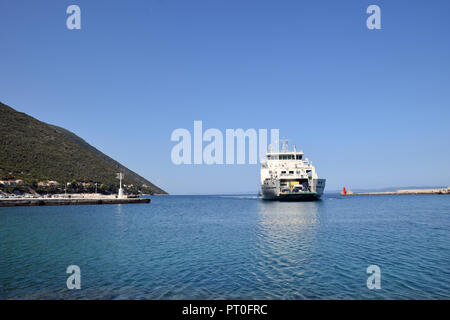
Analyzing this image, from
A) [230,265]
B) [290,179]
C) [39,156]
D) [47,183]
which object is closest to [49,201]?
[47,183]

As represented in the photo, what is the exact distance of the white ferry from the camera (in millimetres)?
65312

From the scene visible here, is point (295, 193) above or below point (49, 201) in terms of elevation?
above

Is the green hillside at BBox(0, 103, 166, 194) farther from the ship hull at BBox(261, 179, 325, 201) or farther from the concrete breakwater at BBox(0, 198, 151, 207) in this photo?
the ship hull at BBox(261, 179, 325, 201)

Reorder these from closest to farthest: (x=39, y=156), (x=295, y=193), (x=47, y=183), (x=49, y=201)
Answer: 1. (x=295, y=193)
2. (x=49, y=201)
3. (x=47, y=183)
4. (x=39, y=156)

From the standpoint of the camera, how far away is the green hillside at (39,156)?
104938mm

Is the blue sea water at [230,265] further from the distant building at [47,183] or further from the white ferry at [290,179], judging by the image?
the distant building at [47,183]

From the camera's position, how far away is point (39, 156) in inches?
4692

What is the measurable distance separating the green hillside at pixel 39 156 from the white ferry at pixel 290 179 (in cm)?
8304

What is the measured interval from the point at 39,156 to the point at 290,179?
112263 millimetres

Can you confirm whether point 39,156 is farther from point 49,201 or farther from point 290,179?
point 290,179

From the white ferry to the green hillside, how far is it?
8304 cm

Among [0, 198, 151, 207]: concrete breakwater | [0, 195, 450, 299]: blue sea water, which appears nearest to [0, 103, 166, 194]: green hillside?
[0, 198, 151, 207]: concrete breakwater
